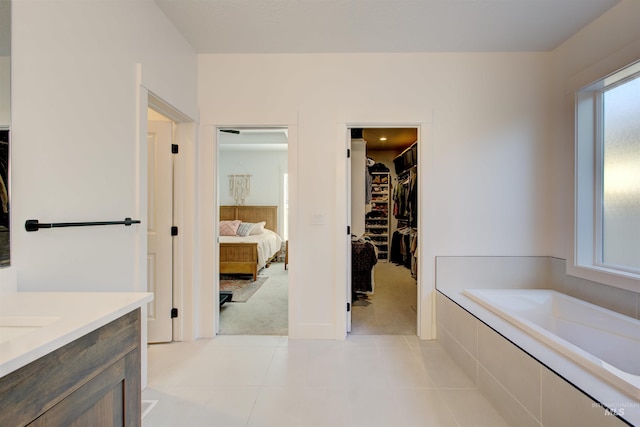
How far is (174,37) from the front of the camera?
2258 mm

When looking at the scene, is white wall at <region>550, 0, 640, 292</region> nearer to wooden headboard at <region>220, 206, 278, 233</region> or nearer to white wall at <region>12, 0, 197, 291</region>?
white wall at <region>12, 0, 197, 291</region>

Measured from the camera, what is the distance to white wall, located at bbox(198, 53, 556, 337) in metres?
2.60

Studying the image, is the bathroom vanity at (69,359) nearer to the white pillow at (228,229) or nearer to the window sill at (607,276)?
the window sill at (607,276)

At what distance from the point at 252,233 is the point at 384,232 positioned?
2.97 meters

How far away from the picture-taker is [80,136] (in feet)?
4.76

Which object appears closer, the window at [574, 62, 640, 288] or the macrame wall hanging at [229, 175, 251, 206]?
the window at [574, 62, 640, 288]

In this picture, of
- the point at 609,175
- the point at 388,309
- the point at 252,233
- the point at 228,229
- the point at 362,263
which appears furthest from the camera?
the point at 252,233

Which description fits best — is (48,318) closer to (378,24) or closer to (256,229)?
(378,24)

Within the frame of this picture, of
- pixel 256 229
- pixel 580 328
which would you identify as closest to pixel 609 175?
pixel 580 328

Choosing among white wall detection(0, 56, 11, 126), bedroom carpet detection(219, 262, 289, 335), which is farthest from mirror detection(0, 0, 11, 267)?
bedroom carpet detection(219, 262, 289, 335)

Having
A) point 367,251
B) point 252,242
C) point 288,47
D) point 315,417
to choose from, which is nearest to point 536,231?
point 367,251

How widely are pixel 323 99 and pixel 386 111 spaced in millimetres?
582

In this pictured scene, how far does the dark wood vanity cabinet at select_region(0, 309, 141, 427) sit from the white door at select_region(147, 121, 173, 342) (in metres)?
1.66

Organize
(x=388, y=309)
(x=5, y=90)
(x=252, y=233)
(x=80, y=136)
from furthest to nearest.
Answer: (x=252, y=233)
(x=388, y=309)
(x=80, y=136)
(x=5, y=90)
